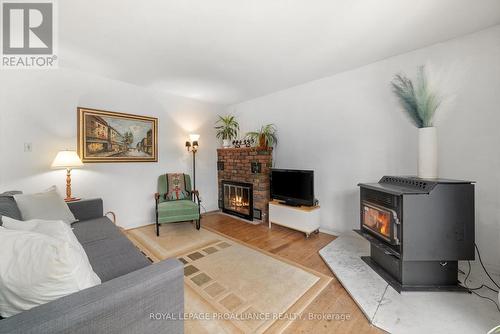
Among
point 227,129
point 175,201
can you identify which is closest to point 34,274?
point 175,201

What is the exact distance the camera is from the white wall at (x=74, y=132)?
8.34 ft

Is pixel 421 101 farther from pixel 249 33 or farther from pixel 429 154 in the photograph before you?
pixel 249 33

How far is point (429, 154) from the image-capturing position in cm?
193

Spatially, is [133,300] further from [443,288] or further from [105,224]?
[443,288]

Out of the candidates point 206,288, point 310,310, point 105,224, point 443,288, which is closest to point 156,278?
point 206,288

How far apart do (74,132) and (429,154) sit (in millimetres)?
4469

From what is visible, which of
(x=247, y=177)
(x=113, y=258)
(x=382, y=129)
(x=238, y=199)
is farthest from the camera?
(x=238, y=199)

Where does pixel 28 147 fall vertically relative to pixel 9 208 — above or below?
above

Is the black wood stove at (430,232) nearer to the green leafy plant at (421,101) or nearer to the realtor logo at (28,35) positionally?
the green leafy plant at (421,101)

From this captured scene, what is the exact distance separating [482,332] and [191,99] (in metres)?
4.77

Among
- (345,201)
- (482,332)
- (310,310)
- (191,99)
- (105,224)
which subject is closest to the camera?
(482,332)

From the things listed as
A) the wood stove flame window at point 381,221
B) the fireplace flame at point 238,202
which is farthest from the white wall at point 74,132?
the wood stove flame window at point 381,221

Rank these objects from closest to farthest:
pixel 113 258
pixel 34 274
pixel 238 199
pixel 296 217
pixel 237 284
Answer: pixel 34 274, pixel 113 258, pixel 237 284, pixel 296 217, pixel 238 199

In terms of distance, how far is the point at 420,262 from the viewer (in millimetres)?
1802
